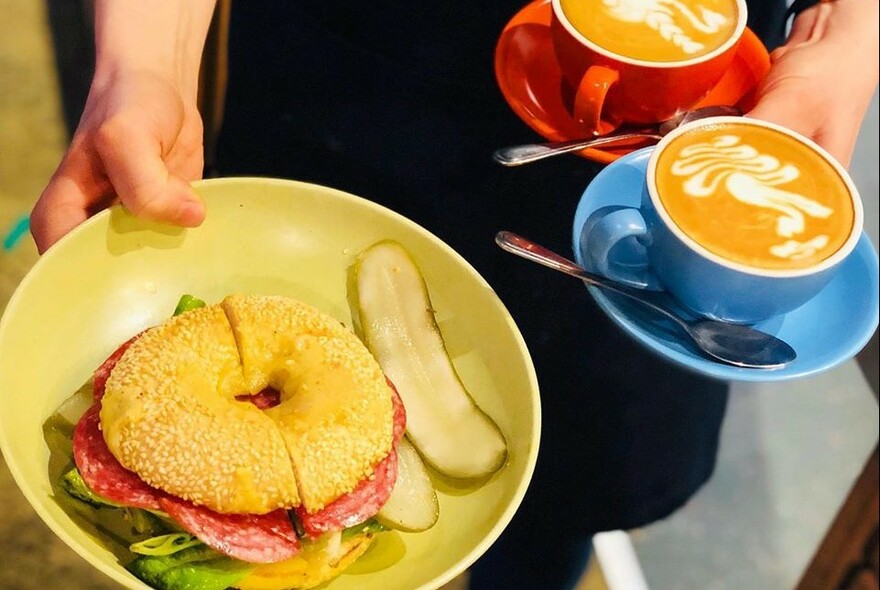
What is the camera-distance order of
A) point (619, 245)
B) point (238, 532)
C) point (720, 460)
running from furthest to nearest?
point (720, 460) < point (619, 245) < point (238, 532)

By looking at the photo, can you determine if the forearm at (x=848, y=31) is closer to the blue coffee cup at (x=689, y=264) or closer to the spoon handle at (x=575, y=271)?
the blue coffee cup at (x=689, y=264)

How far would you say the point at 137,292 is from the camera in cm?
83

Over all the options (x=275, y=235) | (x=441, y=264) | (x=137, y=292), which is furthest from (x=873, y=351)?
(x=137, y=292)

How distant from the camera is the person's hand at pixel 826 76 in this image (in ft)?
3.29

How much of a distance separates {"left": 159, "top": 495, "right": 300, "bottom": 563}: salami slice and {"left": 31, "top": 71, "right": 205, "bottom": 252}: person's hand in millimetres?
281

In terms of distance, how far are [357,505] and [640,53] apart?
615mm

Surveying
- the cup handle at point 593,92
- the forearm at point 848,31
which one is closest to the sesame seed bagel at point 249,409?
the cup handle at point 593,92

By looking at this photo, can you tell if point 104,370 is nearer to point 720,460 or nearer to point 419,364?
point 419,364

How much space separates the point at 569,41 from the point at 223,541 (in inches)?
25.9

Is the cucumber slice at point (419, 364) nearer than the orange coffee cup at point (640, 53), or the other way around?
the cucumber slice at point (419, 364)

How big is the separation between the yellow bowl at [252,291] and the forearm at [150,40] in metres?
0.17

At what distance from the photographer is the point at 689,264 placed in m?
0.81

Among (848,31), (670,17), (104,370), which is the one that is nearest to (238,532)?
(104,370)

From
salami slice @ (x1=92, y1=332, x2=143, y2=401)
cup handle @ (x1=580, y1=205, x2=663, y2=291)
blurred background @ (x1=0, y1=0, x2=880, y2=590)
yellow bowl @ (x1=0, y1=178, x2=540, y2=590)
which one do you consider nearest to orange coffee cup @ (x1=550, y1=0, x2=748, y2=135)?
cup handle @ (x1=580, y1=205, x2=663, y2=291)
